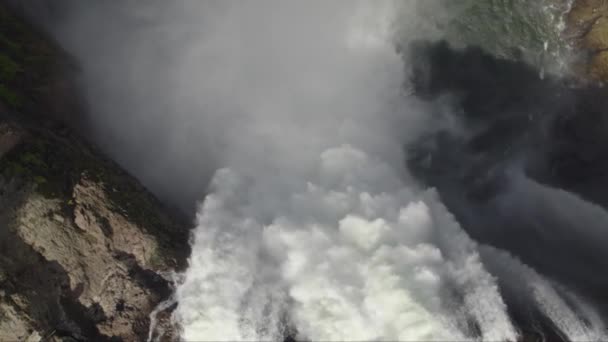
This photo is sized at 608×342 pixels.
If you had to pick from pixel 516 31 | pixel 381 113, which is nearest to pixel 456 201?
pixel 381 113

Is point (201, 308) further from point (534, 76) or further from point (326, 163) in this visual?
point (534, 76)

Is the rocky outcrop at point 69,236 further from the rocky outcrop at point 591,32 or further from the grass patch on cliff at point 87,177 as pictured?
the rocky outcrop at point 591,32

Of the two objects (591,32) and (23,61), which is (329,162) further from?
(591,32)

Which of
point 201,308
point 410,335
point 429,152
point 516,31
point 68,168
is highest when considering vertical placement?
point 516,31

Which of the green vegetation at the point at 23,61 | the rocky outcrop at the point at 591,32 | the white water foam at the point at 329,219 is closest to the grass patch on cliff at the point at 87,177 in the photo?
the white water foam at the point at 329,219

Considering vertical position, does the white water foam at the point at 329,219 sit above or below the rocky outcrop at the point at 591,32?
below

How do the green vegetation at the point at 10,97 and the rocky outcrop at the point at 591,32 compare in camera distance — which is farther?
the rocky outcrop at the point at 591,32

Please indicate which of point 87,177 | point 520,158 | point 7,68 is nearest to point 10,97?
point 7,68
